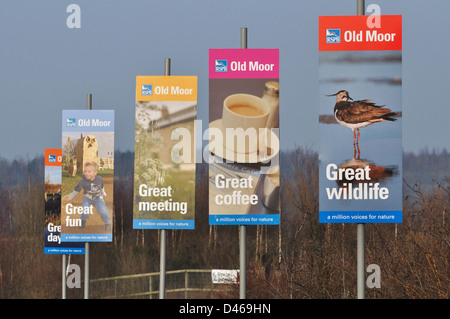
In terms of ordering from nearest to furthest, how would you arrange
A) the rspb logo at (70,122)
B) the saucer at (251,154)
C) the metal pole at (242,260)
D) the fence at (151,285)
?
the saucer at (251,154), the metal pole at (242,260), the rspb logo at (70,122), the fence at (151,285)

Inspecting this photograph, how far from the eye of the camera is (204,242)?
4397cm

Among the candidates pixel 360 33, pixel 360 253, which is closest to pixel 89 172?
pixel 360 253

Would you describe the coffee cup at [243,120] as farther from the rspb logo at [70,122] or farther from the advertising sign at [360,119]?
the rspb logo at [70,122]

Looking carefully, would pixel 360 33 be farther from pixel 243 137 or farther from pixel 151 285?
pixel 151 285

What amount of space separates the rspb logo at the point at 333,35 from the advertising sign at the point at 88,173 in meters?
8.87

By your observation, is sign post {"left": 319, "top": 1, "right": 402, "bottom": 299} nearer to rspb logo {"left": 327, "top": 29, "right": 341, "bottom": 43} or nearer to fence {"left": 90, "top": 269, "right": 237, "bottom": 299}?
rspb logo {"left": 327, "top": 29, "right": 341, "bottom": 43}

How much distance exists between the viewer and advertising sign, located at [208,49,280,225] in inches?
544

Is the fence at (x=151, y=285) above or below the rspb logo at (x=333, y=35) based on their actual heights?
below

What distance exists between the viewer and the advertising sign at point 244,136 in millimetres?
13828

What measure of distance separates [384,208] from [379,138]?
103 centimetres

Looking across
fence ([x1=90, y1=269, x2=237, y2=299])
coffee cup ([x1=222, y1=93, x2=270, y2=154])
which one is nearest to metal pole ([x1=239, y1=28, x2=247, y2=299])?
coffee cup ([x1=222, y1=93, x2=270, y2=154])

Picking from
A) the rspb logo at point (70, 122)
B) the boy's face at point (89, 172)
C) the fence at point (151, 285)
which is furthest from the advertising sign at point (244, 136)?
the fence at point (151, 285)

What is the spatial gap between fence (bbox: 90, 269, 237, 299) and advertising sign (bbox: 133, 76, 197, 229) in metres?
22.6
